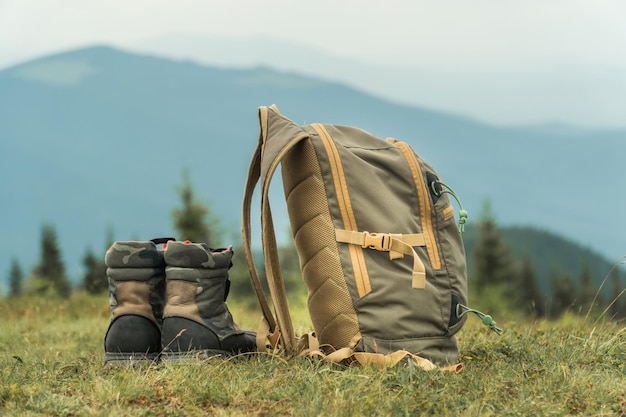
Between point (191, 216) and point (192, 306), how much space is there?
16645 mm

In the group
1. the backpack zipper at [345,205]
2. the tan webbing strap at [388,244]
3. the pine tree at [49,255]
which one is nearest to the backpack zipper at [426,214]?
the tan webbing strap at [388,244]

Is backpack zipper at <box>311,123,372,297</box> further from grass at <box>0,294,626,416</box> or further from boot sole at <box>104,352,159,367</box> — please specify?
boot sole at <box>104,352,159,367</box>

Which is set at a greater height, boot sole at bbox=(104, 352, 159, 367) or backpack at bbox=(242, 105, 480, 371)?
backpack at bbox=(242, 105, 480, 371)

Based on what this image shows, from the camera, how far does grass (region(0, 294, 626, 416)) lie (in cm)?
310

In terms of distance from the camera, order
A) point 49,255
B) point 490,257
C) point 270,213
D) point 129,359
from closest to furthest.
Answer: point 129,359 < point 270,213 < point 490,257 < point 49,255

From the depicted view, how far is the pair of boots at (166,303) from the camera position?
155 inches

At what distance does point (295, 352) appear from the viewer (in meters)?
4.17

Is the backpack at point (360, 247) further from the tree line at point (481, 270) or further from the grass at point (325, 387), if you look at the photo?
the tree line at point (481, 270)

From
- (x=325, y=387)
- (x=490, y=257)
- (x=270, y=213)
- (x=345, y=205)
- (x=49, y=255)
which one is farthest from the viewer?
(x=49, y=255)

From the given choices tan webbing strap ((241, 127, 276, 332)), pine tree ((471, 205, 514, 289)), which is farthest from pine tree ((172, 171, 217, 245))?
tan webbing strap ((241, 127, 276, 332))

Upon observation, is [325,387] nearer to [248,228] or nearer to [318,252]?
[318,252]

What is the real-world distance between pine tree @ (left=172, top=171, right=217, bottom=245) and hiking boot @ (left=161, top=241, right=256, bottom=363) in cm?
1618

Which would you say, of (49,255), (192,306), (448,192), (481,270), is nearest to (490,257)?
(481,270)

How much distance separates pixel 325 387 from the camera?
3311 millimetres
